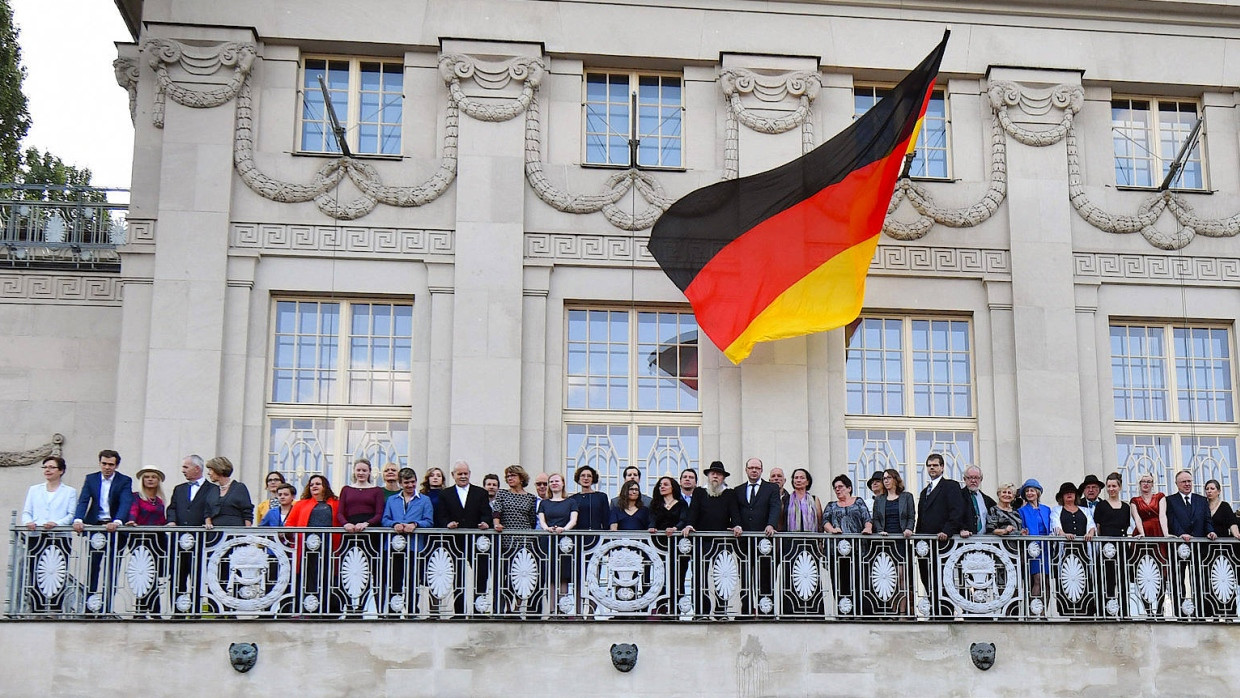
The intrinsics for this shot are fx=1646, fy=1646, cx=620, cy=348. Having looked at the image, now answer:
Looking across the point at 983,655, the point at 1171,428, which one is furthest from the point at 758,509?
the point at 1171,428

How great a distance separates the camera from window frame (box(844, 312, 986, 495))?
2023 cm

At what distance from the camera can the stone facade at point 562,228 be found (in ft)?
64.5

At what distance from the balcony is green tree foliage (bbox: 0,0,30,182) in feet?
37.0

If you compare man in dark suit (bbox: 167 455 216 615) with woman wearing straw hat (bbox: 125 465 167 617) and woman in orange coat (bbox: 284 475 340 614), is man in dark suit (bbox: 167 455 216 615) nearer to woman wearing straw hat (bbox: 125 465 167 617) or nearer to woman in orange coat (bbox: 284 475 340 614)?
woman wearing straw hat (bbox: 125 465 167 617)

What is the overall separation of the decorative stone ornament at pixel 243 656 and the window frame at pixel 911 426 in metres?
8.10

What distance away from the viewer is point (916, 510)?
1716 centimetres

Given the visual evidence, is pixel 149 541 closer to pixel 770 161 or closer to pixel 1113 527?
pixel 770 161

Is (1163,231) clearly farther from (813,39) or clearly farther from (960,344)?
(813,39)

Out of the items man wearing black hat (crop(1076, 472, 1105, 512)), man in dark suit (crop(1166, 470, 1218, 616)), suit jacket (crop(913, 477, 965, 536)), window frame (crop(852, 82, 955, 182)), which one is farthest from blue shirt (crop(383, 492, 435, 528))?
window frame (crop(852, 82, 955, 182))

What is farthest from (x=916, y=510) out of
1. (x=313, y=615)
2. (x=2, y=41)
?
(x=2, y=41)

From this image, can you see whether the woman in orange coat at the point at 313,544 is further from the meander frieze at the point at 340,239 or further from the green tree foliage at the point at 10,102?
the green tree foliage at the point at 10,102

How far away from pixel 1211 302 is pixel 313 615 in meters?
12.2

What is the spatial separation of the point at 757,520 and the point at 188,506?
551 centimetres

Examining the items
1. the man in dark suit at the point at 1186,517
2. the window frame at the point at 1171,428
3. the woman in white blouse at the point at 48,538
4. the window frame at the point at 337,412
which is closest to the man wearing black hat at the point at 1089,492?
the man in dark suit at the point at 1186,517
